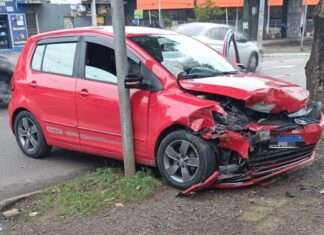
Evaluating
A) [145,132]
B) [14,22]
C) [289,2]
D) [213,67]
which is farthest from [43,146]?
[289,2]

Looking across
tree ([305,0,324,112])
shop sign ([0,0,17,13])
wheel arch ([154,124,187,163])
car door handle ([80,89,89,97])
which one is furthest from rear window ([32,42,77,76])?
shop sign ([0,0,17,13])

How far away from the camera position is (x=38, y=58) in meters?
6.39

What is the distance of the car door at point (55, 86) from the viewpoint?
5828 millimetres

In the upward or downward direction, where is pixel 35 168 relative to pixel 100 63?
downward

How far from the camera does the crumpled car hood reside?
470 centimetres

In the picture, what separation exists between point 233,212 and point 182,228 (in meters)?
0.54

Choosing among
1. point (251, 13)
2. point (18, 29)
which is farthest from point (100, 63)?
point (251, 13)

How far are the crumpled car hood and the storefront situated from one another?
25299 millimetres

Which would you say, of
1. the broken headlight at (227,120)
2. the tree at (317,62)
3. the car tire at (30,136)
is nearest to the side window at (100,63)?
the car tire at (30,136)

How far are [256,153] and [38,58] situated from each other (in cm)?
331

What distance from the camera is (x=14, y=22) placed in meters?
29.6

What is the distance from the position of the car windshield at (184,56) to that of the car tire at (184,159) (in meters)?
0.77

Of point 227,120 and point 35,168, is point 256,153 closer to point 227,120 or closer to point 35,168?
point 227,120

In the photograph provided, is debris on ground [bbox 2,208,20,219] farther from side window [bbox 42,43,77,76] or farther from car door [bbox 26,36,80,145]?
side window [bbox 42,43,77,76]
